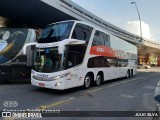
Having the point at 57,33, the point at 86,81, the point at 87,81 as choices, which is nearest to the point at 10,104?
the point at 57,33

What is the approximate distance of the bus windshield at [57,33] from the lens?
11.7 m

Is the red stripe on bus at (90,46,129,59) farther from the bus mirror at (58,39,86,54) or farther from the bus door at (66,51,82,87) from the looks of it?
the bus mirror at (58,39,86,54)

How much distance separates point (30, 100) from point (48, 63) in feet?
7.40

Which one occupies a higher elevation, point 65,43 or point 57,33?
point 57,33

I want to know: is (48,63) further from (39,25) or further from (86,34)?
(39,25)

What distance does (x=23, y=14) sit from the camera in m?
31.8

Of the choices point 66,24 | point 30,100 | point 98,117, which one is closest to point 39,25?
point 66,24

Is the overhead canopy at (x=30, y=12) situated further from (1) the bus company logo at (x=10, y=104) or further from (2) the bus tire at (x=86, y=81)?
(1) the bus company logo at (x=10, y=104)

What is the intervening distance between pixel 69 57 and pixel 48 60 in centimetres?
99

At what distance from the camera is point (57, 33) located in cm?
1202

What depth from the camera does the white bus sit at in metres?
11.1

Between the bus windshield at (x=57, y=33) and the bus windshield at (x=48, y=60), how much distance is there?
58 centimetres

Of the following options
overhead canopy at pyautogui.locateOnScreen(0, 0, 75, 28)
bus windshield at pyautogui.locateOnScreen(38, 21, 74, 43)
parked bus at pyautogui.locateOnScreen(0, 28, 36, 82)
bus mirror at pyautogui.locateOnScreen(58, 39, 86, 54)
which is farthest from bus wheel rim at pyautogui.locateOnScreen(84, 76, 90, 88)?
overhead canopy at pyautogui.locateOnScreen(0, 0, 75, 28)

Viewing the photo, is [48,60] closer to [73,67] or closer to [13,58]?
[73,67]
